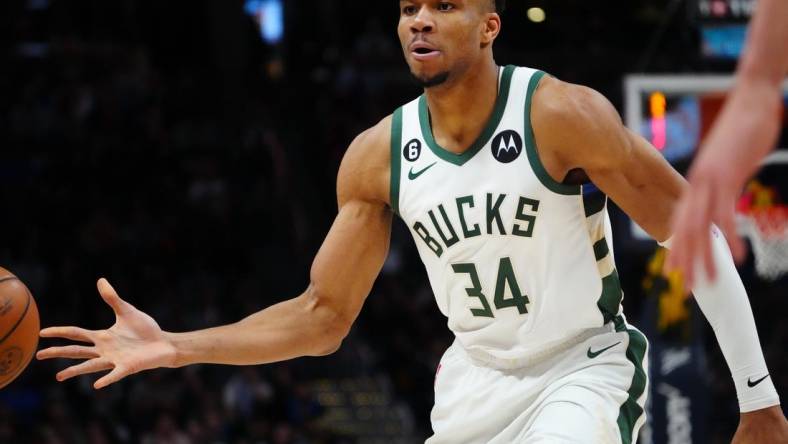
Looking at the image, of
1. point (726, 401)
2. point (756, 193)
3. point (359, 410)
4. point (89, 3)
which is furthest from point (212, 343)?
point (89, 3)

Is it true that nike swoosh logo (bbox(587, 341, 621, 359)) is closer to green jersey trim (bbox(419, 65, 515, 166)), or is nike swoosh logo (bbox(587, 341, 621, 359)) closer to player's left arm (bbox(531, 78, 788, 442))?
player's left arm (bbox(531, 78, 788, 442))

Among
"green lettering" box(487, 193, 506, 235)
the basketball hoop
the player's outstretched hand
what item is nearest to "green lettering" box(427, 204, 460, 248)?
"green lettering" box(487, 193, 506, 235)

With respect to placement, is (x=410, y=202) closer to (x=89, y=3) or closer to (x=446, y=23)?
(x=446, y=23)

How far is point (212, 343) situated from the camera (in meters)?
4.55

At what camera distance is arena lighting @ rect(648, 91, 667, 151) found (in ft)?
31.5

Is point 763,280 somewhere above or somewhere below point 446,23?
below

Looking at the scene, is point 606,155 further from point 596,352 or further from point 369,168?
point 369,168

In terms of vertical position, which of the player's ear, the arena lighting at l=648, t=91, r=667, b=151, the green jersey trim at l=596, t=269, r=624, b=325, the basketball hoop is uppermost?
the player's ear

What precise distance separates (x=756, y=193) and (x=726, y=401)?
404cm

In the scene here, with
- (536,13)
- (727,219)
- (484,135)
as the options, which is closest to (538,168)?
(484,135)

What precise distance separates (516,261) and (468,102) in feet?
2.00

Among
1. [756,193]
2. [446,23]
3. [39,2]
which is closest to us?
[446,23]

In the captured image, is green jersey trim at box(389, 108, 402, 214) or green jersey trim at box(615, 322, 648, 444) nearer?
green jersey trim at box(615, 322, 648, 444)

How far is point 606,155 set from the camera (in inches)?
167
